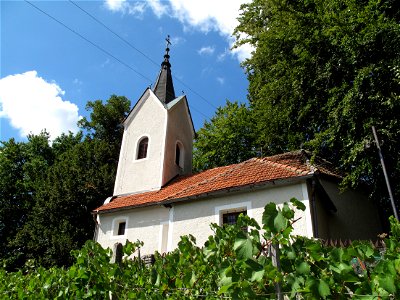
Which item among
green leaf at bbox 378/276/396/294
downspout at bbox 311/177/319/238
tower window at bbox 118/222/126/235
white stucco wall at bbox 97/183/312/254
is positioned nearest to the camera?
green leaf at bbox 378/276/396/294

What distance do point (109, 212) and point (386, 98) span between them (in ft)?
40.9

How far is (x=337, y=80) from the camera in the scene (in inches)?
485

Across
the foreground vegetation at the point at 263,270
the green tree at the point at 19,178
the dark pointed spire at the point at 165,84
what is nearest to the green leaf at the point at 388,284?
the foreground vegetation at the point at 263,270

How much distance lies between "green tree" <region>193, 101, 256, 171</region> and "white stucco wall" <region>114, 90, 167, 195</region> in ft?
15.2

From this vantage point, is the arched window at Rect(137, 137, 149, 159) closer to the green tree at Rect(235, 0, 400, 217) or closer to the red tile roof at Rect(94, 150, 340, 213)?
the red tile roof at Rect(94, 150, 340, 213)

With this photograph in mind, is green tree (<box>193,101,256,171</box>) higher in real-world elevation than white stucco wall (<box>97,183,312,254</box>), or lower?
higher

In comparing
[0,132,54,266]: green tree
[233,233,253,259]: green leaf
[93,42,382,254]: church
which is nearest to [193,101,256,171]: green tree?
[93,42,382,254]: church

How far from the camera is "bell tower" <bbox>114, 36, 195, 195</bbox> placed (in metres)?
16.8

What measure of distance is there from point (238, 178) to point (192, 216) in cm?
232

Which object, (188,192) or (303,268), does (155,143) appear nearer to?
(188,192)

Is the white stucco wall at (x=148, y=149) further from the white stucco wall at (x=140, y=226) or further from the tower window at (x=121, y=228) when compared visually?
the tower window at (x=121, y=228)

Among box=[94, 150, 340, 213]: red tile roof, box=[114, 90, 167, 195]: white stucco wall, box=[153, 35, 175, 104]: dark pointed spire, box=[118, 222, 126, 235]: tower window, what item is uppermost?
box=[153, 35, 175, 104]: dark pointed spire

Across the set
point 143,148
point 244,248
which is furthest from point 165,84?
point 244,248

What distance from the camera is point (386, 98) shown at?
33.3 feet
